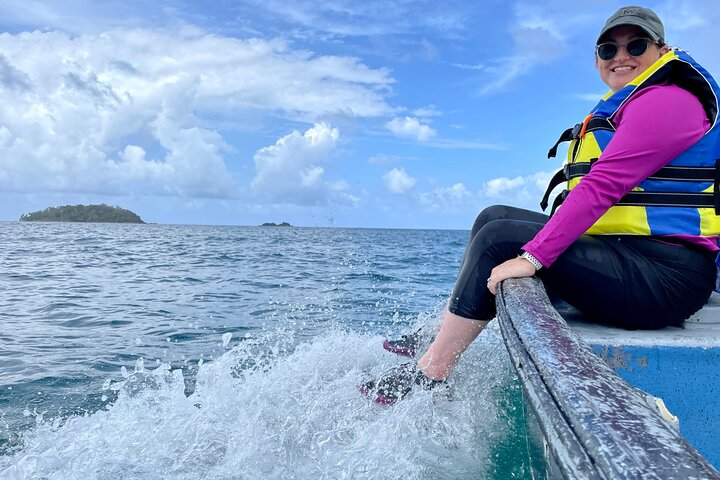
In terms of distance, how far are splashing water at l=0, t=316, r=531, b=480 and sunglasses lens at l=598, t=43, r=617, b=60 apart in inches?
71.6

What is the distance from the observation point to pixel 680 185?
238cm

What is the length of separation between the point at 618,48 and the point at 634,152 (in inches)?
29.8

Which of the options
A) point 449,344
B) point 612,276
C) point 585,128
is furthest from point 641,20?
point 449,344

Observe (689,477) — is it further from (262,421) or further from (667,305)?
(262,421)

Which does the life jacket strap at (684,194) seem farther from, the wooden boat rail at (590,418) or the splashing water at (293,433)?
the splashing water at (293,433)

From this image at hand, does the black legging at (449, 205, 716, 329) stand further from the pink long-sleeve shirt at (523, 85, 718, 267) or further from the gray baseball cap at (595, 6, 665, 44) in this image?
the gray baseball cap at (595, 6, 665, 44)

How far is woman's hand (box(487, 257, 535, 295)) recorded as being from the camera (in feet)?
7.77

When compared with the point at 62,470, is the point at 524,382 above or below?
above

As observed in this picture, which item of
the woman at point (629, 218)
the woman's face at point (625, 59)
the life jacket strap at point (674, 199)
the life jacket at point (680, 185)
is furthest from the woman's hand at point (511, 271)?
the woman's face at point (625, 59)

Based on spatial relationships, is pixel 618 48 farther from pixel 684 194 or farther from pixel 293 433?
pixel 293 433

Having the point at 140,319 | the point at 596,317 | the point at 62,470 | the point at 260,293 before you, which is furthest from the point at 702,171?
the point at 260,293

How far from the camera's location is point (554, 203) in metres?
3.23

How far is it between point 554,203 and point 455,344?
1.13 meters

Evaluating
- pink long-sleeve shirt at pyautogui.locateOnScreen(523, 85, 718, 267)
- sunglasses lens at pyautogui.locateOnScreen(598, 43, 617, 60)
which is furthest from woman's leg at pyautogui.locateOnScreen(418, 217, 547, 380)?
sunglasses lens at pyautogui.locateOnScreen(598, 43, 617, 60)
